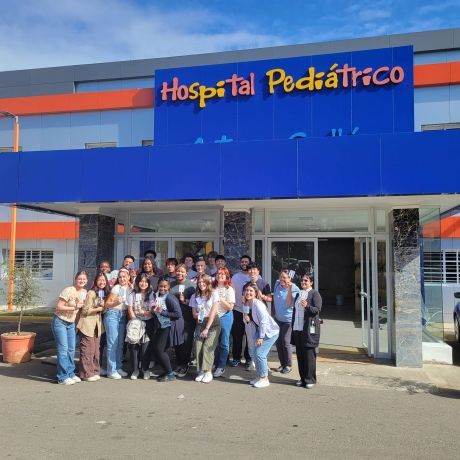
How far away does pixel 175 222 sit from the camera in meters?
9.82

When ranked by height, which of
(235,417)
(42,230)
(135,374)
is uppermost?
(42,230)

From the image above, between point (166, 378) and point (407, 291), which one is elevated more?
point (407, 291)

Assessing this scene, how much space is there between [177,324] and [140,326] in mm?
542

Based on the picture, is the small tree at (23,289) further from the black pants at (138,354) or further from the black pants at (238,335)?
the black pants at (238,335)

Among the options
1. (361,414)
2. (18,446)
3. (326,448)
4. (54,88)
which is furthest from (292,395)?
(54,88)

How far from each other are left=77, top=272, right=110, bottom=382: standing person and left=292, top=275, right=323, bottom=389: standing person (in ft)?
9.42

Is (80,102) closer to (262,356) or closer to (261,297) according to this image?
(261,297)

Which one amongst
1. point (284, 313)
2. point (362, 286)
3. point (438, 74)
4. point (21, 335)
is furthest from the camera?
point (438, 74)

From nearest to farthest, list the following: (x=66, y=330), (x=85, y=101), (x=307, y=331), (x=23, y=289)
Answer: (x=307, y=331), (x=66, y=330), (x=23, y=289), (x=85, y=101)

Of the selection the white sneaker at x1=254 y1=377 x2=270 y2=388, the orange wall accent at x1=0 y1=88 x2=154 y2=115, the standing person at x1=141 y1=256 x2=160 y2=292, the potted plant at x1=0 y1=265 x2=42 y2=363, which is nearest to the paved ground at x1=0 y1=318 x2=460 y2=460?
the white sneaker at x1=254 y1=377 x2=270 y2=388

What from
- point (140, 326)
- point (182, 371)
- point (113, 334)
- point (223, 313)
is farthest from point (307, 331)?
point (113, 334)

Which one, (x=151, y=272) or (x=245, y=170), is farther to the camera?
(x=151, y=272)

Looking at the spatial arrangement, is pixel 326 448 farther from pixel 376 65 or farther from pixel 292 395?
pixel 376 65

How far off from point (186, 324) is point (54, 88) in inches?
543
